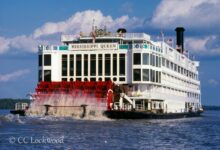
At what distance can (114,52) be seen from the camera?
2442 inches

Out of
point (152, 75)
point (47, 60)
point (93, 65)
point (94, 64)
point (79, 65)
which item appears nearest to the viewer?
point (152, 75)

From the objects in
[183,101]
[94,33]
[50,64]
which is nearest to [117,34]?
[94,33]

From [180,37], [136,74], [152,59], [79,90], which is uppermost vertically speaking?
[180,37]

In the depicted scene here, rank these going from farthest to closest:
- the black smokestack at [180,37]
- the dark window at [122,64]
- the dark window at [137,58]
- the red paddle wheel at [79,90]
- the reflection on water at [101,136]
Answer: the black smokestack at [180,37], the dark window at [122,64], the dark window at [137,58], the red paddle wheel at [79,90], the reflection on water at [101,136]

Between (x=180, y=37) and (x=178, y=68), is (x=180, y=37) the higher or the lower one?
the higher one

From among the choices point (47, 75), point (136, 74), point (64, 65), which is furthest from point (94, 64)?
point (47, 75)

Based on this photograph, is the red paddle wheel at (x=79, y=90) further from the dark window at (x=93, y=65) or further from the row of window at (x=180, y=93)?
the row of window at (x=180, y=93)

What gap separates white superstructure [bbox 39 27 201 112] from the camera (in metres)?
61.2

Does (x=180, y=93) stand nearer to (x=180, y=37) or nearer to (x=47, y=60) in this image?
(x=180, y=37)

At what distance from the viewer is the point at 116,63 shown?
62031 mm

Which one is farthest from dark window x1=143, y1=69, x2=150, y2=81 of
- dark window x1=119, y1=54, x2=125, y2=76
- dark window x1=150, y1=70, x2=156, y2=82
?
dark window x1=119, y1=54, x2=125, y2=76

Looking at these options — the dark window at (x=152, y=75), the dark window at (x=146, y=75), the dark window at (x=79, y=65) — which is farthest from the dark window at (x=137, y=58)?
the dark window at (x=79, y=65)

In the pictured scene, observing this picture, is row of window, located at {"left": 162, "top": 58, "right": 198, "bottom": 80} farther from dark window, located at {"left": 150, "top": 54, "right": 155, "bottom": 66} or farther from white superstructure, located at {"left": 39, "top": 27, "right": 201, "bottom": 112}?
dark window, located at {"left": 150, "top": 54, "right": 155, "bottom": 66}

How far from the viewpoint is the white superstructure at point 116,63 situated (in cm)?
6119
